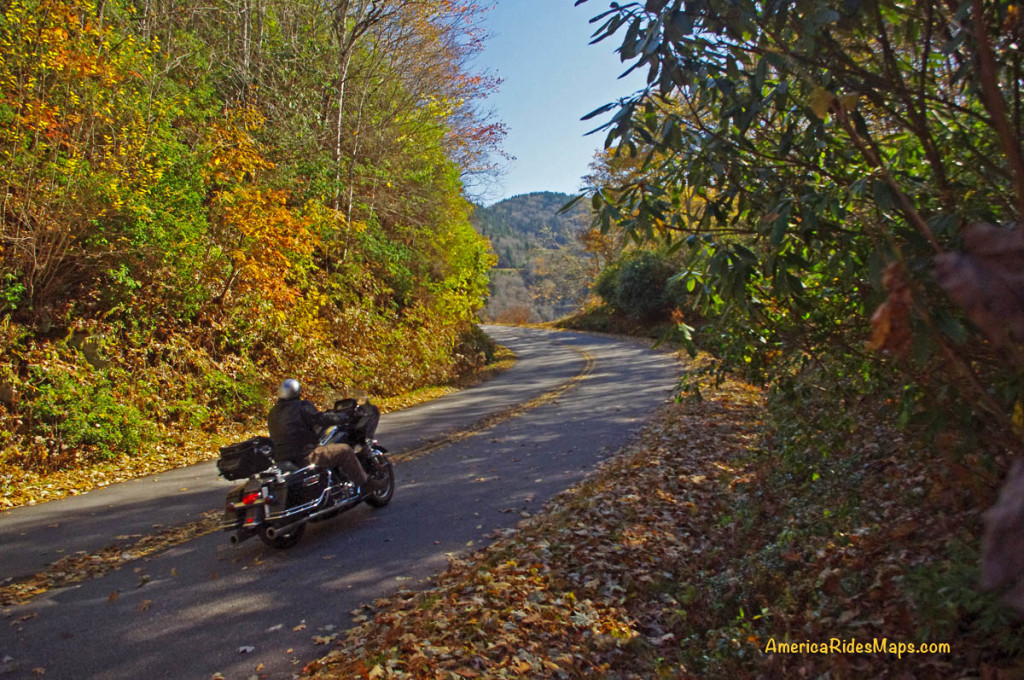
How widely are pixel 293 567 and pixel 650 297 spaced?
36.7 meters

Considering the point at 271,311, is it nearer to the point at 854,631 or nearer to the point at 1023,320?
the point at 854,631

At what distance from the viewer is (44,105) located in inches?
440

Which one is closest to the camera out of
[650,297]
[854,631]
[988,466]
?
[988,466]

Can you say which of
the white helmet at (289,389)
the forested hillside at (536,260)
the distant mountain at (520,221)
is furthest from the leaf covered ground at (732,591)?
the distant mountain at (520,221)

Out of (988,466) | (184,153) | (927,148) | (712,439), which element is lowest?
(712,439)

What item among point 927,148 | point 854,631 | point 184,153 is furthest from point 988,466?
point 184,153

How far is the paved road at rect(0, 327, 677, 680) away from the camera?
16.3 ft

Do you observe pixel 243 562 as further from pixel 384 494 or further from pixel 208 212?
pixel 208 212

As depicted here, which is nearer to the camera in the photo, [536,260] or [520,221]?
[536,260]

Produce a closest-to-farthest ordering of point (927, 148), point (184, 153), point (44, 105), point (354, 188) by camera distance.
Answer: point (927, 148), point (44, 105), point (184, 153), point (354, 188)

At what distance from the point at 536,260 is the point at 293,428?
74.3 meters

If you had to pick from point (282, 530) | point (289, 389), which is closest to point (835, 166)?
point (289, 389)

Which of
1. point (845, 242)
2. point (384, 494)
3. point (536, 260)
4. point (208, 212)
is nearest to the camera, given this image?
point (845, 242)

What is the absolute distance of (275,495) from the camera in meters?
7.02
